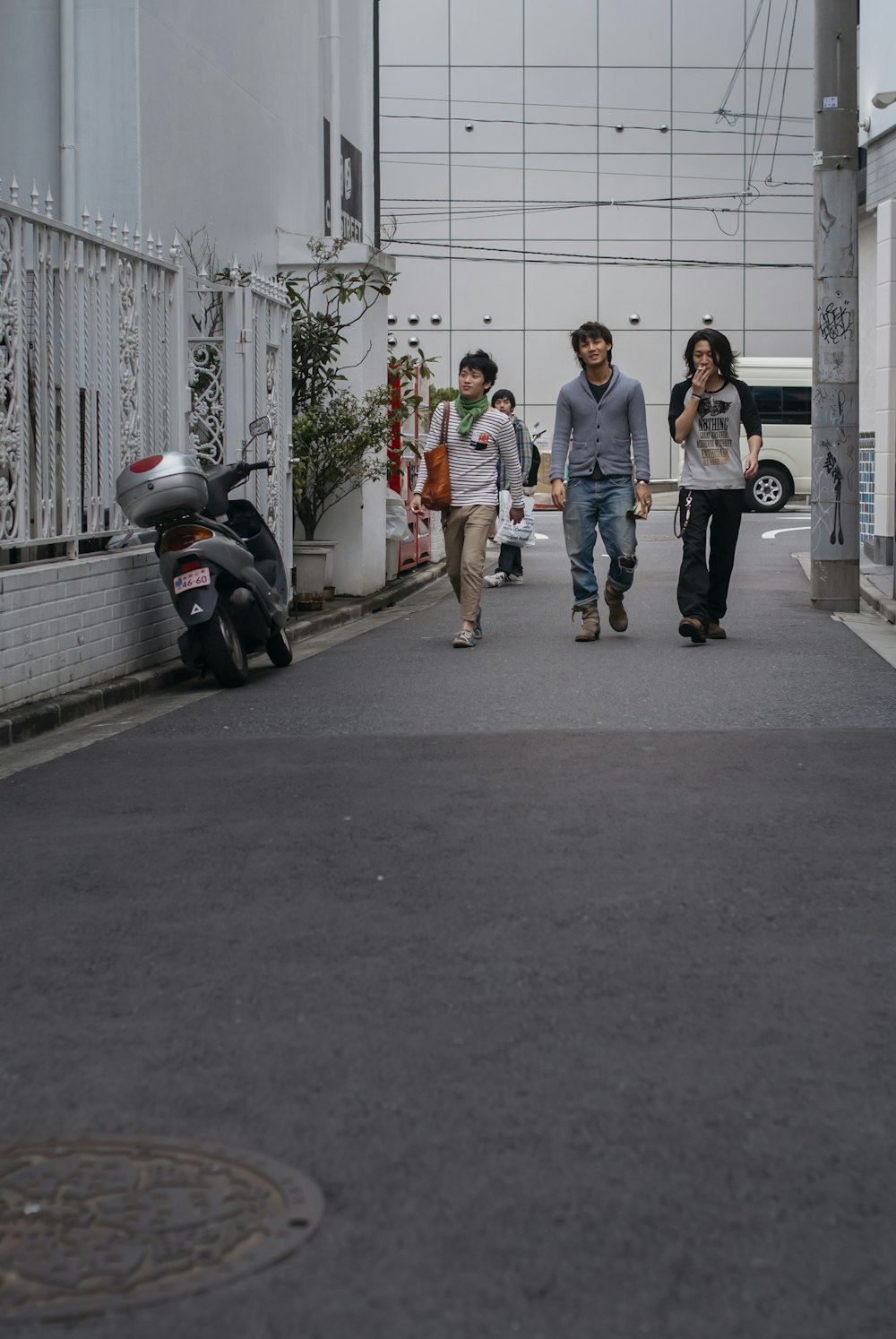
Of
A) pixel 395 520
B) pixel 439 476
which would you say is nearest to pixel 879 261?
pixel 395 520

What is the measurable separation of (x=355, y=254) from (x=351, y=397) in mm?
1229

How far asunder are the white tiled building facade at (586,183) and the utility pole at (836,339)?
27087mm

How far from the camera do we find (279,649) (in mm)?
10695

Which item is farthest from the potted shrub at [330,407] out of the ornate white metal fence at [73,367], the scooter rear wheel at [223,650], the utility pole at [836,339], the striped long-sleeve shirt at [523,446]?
the scooter rear wheel at [223,650]

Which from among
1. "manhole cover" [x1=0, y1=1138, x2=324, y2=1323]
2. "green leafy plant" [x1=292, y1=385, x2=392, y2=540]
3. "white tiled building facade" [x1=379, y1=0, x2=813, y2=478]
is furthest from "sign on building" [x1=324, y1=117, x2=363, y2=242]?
"white tiled building facade" [x1=379, y1=0, x2=813, y2=478]

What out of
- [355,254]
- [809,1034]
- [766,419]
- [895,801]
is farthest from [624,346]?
[809,1034]

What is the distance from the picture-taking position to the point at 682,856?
5422 millimetres

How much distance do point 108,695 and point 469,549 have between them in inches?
121

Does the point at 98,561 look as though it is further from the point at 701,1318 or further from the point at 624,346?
the point at 624,346

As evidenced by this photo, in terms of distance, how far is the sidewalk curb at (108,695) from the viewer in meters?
8.26

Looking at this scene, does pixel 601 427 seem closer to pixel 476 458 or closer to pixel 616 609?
pixel 476 458

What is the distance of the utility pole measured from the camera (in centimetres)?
1384

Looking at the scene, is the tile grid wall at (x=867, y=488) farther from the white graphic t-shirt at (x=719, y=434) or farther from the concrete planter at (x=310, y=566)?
the white graphic t-shirt at (x=719, y=434)

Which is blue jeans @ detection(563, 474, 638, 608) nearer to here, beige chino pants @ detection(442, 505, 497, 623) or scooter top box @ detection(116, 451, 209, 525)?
beige chino pants @ detection(442, 505, 497, 623)
